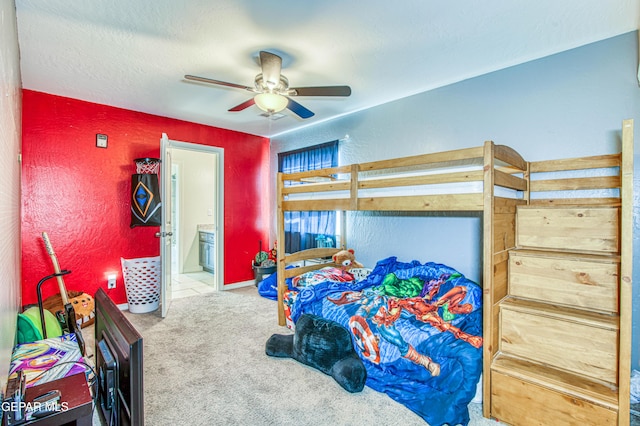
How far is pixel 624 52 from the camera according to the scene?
7.06 feet

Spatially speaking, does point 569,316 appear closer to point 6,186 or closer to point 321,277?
point 321,277

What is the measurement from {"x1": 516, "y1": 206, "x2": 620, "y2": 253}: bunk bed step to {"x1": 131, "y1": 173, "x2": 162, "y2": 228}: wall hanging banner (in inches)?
145

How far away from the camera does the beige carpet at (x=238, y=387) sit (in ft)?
6.11

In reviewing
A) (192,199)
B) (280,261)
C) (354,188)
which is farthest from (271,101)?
(192,199)

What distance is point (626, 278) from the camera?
1.52m

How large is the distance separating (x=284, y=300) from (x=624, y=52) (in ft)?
11.0

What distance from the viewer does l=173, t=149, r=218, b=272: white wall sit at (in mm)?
5758

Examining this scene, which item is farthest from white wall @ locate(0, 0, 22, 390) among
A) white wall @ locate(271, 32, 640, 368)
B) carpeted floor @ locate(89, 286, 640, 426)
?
white wall @ locate(271, 32, 640, 368)

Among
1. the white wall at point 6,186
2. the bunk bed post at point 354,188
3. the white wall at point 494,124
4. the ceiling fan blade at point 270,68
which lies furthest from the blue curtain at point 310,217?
the white wall at point 6,186

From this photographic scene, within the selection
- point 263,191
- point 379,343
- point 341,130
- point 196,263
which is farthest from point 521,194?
point 196,263

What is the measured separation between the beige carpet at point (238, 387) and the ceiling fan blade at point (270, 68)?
7.27 ft

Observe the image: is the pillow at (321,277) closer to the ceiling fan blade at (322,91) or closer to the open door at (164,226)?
the open door at (164,226)

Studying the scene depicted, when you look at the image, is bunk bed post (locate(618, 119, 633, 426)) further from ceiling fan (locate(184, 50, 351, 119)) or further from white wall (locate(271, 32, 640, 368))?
ceiling fan (locate(184, 50, 351, 119))

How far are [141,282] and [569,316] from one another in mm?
3897
